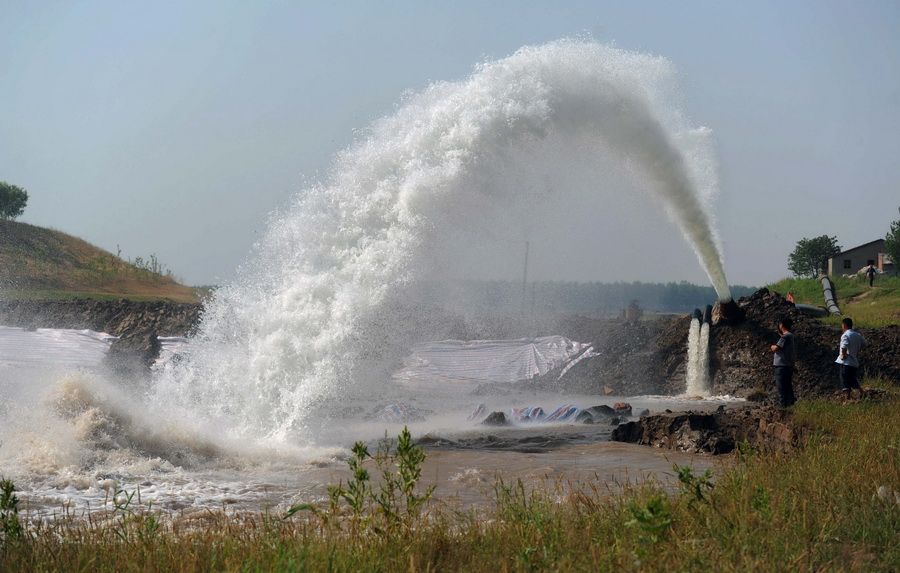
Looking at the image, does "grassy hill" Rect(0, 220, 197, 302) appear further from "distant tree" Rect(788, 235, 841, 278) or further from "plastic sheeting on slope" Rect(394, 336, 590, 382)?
"distant tree" Rect(788, 235, 841, 278)

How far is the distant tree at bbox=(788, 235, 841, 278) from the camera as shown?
62.6 m

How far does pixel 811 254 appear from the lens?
63.7 meters

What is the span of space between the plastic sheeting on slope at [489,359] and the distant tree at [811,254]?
144 feet

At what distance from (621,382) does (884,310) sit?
53.5 ft

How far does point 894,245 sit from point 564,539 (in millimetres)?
51768

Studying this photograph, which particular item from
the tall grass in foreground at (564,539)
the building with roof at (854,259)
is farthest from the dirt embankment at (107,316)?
the building with roof at (854,259)

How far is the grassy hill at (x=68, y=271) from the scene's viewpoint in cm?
4434

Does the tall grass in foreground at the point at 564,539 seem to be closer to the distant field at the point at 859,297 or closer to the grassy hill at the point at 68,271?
the distant field at the point at 859,297

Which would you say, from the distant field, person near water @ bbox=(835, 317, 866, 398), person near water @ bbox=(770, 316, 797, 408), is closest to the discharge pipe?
the distant field

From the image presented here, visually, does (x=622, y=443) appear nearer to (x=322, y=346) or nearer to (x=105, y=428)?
(x=322, y=346)

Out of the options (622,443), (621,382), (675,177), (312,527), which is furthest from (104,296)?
(312,527)

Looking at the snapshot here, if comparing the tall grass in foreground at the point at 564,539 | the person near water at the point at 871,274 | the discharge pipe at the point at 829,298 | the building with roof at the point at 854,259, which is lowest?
the tall grass in foreground at the point at 564,539

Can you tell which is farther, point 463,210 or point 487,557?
point 463,210

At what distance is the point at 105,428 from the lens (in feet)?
38.3
